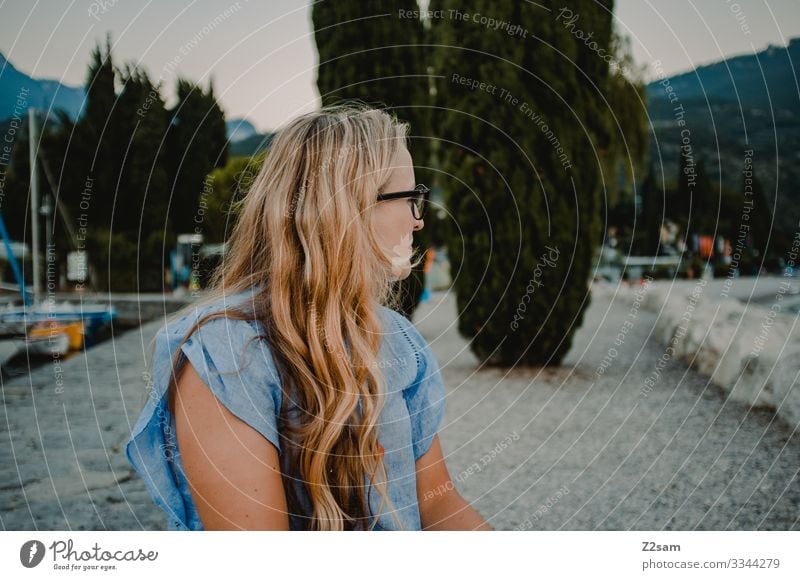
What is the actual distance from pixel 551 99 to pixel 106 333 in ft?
12.5

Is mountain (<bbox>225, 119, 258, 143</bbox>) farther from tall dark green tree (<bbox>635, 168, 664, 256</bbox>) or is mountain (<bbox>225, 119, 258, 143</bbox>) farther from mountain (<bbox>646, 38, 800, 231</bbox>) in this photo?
tall dark green tree (<bbox>635, 168, 664, 256</bbox>)

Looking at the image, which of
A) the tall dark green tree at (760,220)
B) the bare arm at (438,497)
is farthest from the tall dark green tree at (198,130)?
the tall dark green tree at (760,220)

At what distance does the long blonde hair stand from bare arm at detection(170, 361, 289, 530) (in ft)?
0.25

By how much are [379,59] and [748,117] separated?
1948mm

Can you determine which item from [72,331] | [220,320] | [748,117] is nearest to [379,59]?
[748,117]

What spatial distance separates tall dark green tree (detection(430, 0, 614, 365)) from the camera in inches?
142

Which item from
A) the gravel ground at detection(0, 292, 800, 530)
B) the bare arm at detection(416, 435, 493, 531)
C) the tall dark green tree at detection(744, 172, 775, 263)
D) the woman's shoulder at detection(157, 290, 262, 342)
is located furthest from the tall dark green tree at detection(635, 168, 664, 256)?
the woman's shoulder at detection(157, 290, 262, 342)

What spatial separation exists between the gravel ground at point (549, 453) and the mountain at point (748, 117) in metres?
0.91

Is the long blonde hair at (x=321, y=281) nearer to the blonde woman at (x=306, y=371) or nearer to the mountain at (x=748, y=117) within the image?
the blonde woman at (x=306, y=371)

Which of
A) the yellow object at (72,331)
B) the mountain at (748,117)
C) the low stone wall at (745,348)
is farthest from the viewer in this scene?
the yellow object at (72,331)

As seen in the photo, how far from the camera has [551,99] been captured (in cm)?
374

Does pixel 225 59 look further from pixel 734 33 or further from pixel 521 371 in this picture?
pixel 521 371

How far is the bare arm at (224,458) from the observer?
827 millimetres

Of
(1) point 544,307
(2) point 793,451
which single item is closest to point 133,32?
(2) point 793,451
